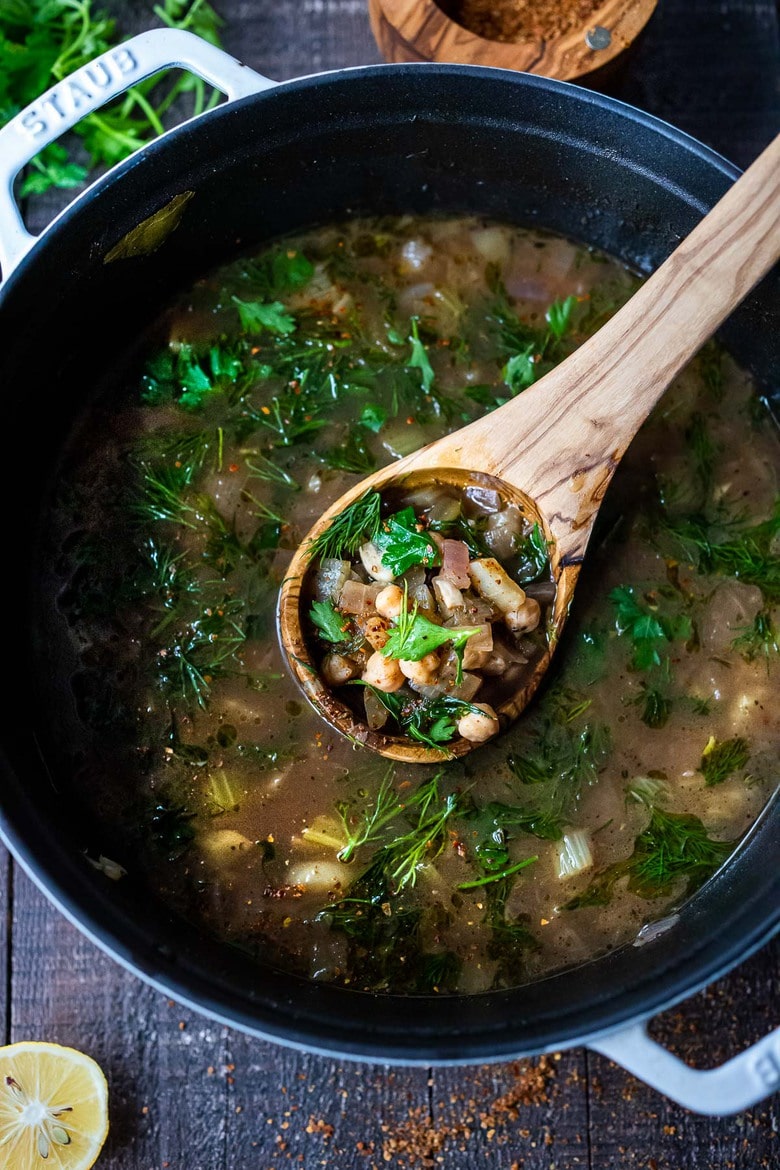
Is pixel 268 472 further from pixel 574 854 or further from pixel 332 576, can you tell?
pixel 574 854

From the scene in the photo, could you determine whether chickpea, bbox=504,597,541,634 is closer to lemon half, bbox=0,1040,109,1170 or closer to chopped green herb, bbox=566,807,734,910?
chopped green herb, bbox=566,807,734,910

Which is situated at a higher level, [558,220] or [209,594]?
[558,220]

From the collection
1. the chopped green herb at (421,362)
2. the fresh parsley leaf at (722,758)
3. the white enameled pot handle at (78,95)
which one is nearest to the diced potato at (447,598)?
the chopped green herb at (421,362)

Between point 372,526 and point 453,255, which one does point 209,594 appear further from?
point 453,255

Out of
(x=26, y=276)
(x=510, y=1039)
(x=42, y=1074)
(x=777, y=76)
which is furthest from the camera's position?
(x=777, y=76)

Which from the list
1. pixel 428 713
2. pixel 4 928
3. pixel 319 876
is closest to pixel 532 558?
pixel 428 713

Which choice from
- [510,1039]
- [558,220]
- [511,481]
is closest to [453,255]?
[558,220]

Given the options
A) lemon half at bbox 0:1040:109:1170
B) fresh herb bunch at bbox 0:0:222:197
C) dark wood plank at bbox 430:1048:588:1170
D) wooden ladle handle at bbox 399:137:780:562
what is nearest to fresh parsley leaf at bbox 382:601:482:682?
wooden ladle handle at bbox 399:137:780:562
